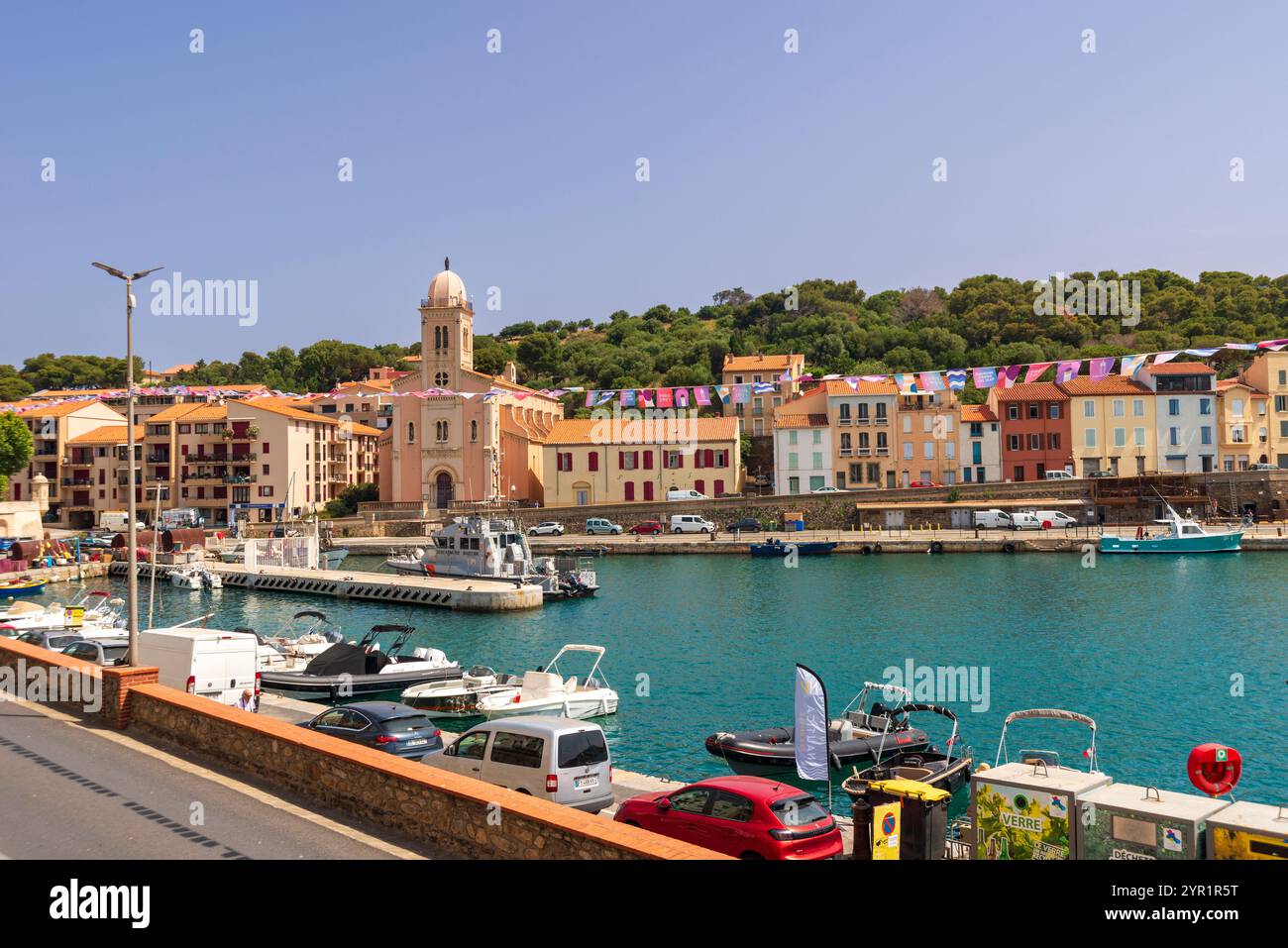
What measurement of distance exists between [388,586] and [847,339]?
87207 mm

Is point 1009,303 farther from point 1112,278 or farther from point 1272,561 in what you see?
point 1272,561

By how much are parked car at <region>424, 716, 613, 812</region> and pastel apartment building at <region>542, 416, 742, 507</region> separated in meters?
73.6

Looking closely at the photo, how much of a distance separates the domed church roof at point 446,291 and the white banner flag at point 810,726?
8420cm

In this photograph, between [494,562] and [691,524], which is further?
[691,524]

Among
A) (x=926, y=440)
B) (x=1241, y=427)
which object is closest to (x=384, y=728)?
(x=926, y=440)

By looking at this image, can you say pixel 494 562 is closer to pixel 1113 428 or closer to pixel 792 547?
pixel 792 547

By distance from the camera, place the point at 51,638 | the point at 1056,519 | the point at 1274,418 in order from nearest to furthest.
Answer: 1. the point at 51,638
2. the point at 1056,519
3. the point at 1274,418

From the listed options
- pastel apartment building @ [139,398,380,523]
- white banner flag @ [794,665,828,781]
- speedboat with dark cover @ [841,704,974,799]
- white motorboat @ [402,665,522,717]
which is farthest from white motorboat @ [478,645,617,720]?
pastel apartment building @ [139,398,380,523]

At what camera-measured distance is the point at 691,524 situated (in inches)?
3334

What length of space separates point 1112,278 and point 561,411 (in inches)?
2996

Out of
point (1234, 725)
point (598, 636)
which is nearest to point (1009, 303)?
point (598, 636)

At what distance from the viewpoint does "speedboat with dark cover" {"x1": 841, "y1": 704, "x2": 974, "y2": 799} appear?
18422mm
